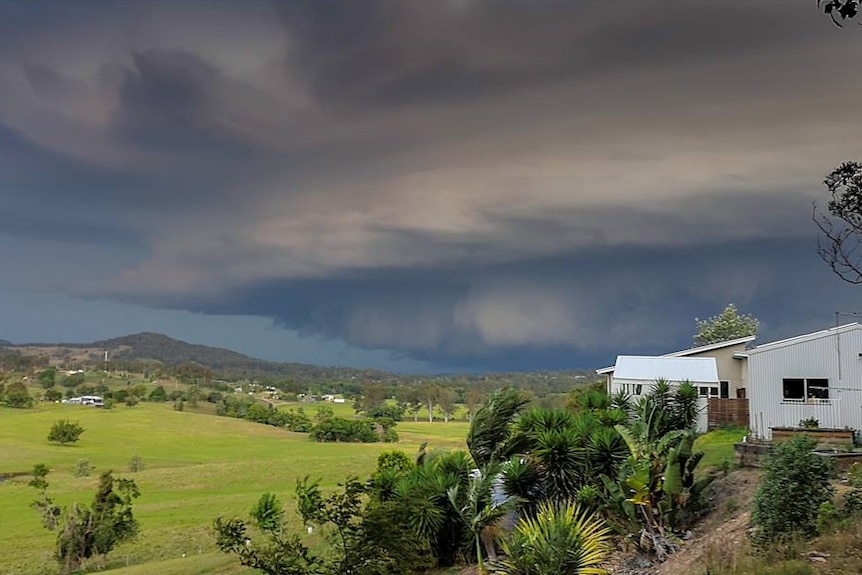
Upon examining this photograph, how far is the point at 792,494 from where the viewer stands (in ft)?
42.9

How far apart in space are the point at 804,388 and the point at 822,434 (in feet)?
11.9

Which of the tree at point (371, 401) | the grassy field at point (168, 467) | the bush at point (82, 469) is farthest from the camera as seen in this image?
the tree at point (371, 401)

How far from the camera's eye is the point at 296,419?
444ft

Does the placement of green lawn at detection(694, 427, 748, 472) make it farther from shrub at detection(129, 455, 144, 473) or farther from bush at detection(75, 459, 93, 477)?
shrub at detection(129, 455, 144, 473)

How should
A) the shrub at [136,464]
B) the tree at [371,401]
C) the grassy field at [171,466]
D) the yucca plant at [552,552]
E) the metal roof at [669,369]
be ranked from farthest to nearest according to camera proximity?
the tree at [371,401]
the shrub at [136,464]
the grassy field at [171,466]
the metal roof at [669,369]
the yucca plant at [552,552]

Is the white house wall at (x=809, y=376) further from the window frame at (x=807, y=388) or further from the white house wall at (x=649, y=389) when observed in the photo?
the white house wall at (x=649, y=389)

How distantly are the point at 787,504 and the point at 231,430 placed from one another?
387 feet

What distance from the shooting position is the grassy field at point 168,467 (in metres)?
38.3

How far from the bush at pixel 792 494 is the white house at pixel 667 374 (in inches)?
794

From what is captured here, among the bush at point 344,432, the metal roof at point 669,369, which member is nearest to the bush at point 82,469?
the bush at point 344,432

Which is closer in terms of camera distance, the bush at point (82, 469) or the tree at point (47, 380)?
the bush at point (82, 469)

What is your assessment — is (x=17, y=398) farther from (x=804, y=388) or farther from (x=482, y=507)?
(x=804, y=388)

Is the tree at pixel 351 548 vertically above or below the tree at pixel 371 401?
above

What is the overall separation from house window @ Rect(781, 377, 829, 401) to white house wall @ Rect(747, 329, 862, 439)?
172mm
